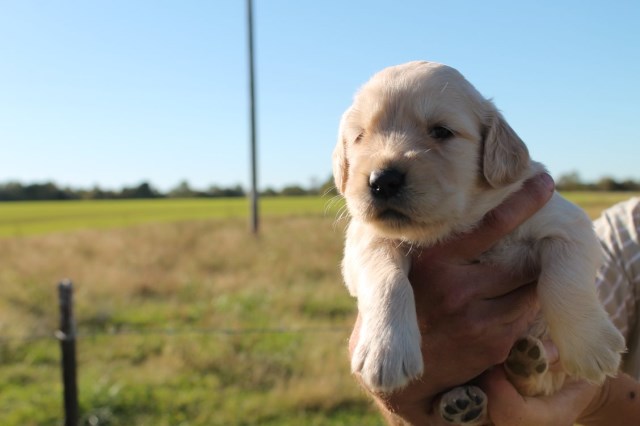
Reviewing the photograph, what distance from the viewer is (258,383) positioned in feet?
25.9

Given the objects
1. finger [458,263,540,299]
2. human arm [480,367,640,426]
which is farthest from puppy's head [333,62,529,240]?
human arm [480,367,640,426]

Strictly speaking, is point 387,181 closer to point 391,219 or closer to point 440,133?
point 391,219

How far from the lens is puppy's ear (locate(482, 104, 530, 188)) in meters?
2.67

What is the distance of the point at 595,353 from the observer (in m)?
2.44

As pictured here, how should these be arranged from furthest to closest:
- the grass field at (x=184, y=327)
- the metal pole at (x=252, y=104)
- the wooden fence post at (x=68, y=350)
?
the metal pole at (x=252, y=104), the grass field at (x=184, y=327), the wooden fence post at (x=68, y=350)

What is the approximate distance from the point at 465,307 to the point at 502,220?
0.41 metres

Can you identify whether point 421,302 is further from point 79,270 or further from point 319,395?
point 79,270

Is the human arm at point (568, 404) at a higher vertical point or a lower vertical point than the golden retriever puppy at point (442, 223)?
lower

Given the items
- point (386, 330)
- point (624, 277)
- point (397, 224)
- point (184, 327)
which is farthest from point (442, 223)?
point (184, 327)

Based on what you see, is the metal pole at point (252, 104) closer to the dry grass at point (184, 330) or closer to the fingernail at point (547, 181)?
the dry grass at point (184, 330)

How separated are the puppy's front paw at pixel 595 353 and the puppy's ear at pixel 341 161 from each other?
1244 millimetres

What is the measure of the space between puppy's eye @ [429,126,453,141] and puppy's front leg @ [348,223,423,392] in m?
0.56

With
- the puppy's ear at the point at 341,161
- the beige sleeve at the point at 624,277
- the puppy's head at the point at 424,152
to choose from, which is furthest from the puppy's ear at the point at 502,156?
the beige sleeve at the point at 624,277

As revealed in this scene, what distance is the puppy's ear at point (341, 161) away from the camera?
298 cm
